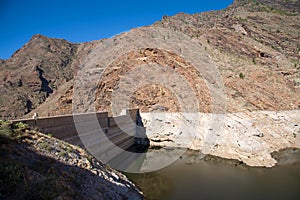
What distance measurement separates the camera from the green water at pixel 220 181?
9992 millimetres

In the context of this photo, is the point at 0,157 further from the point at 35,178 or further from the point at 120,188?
the point at 120,188

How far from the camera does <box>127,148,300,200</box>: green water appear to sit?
9.99m

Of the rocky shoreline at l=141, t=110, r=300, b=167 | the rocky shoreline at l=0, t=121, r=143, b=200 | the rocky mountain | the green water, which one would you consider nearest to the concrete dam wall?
the rocky shoreline at l=0, t=121, r=143, b=200

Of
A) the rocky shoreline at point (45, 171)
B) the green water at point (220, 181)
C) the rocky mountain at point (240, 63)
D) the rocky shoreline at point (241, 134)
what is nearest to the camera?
the rocky shoreline at point (45, 171)

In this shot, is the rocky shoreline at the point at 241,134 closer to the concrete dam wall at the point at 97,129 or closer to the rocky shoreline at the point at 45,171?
the concrete dam wall at the point at 97,129

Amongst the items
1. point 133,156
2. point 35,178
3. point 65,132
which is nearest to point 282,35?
point 133,156

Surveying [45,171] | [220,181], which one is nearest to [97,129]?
[220,181]

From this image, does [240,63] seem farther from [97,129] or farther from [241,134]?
[97,129]

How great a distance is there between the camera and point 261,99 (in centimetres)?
1836

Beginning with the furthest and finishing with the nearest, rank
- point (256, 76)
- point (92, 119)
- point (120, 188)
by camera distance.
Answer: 1. point (256, 76)
2. point (92, 119)
3. point (120, 188)

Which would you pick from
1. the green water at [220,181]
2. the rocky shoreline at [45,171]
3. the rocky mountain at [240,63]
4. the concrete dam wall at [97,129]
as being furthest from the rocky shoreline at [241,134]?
the rocky shoreline at [45,171]

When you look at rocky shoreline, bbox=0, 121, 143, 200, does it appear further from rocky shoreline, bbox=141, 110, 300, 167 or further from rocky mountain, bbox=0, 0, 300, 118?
rocky mountain, bbox=0, 0, 300, 118

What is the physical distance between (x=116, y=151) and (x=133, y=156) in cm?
185

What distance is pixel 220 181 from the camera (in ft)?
38.3
